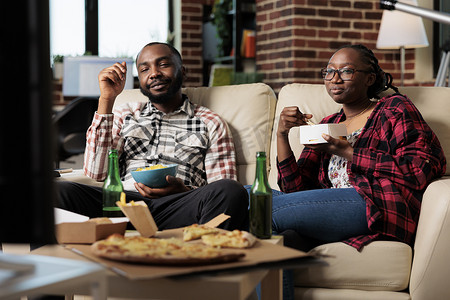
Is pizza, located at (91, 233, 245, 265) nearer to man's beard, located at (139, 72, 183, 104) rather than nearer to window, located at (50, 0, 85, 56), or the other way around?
man's beard, located at (139, 72, 183, 104)

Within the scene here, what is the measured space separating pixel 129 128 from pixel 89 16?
12.8ft

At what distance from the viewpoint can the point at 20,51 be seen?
0.56 meters

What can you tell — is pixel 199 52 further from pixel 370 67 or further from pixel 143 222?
pixel 143 222

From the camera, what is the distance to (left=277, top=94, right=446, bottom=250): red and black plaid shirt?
79.2 inches

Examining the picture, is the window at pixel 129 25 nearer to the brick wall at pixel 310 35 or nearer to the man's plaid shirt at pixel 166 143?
the brick wall at pixel 310 35

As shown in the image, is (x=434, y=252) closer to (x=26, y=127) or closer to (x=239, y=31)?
(x=26, y=127)

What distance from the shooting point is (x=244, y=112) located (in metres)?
2.71

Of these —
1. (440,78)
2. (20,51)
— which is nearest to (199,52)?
(440,78)

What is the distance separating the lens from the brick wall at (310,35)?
15.4ft

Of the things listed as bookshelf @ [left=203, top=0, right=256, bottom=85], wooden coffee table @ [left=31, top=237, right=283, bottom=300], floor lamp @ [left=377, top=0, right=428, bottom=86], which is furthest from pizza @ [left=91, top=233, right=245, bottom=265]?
bookshelf @ [left=203, top=0, right=256, bottom=85]

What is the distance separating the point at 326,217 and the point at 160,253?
38.3 inches

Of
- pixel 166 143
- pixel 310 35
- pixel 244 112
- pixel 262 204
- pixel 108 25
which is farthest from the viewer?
pixel 108 25

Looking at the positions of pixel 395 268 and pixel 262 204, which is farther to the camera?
pixel 395 268

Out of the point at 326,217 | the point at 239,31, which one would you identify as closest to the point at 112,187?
the point at 326,217
